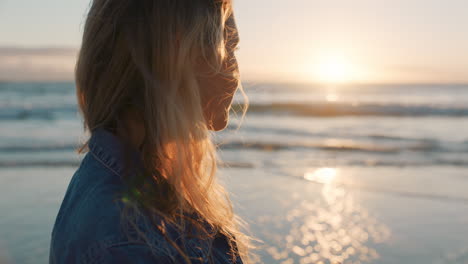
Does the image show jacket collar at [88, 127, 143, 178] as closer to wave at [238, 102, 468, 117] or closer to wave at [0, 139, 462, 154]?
wave at [0, 139, 462, 154]

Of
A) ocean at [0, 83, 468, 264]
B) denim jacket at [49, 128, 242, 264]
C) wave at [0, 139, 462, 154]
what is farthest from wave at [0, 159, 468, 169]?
denim jacket at [49, 128, 242, 264]

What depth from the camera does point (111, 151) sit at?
109 centimetres

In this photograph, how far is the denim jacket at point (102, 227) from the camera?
2.97ft

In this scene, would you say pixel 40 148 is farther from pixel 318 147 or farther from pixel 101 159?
pixel 101 159

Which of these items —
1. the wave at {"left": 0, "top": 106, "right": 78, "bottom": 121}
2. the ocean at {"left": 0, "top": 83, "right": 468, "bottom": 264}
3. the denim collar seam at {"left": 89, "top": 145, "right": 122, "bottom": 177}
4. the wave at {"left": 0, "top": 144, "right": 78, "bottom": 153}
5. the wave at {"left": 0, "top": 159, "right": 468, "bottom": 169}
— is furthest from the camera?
the wave at {"left": 0, "top": 106, "right": 78, "bottom": 121}

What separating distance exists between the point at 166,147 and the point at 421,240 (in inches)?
175

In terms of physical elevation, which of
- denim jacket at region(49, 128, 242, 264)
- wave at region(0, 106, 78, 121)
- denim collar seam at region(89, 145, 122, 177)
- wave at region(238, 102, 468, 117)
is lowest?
wave at region(238, 102, 468, 117)

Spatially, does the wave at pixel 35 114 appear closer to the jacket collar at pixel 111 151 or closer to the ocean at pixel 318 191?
the ocean at pixel 318 191

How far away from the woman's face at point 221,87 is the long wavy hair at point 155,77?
0.17ft

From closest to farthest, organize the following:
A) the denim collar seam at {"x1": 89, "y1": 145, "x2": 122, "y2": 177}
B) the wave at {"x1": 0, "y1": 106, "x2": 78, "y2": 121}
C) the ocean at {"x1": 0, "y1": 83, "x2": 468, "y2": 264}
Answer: the denim collar seam at {"x1": 89, "y1": 145, "x2": 122, "y2": 177} < the ocean at {"x1": 0, "y1": 83, "x2": 468, "y2": 264} < the wave at {"x1": 0, "y1": 106, "x2": 78, "y2": 121}

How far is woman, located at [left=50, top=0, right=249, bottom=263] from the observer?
0.95 m

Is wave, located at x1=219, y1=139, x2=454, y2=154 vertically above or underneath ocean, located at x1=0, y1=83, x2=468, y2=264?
underneath

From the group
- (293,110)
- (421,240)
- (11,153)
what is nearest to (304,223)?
(421,240)

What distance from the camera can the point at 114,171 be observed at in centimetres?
104
